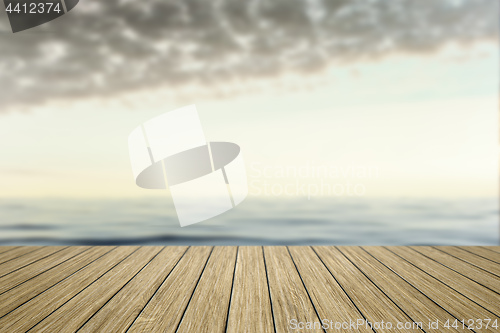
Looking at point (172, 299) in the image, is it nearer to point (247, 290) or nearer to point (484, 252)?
point (247, 290)

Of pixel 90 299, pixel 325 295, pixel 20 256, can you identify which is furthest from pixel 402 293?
pixel 20 256

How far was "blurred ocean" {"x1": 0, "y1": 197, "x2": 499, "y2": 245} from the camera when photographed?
2.88 m

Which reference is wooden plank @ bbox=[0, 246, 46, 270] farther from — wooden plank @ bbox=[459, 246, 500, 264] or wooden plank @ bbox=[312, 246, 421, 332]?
wooden plank @ bbox=[459, 246, 500, 264]

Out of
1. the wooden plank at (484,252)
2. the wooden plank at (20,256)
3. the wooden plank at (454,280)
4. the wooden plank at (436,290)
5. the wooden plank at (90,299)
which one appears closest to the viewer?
the wooden plank at (90,299)

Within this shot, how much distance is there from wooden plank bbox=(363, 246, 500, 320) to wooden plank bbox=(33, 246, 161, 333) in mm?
1354

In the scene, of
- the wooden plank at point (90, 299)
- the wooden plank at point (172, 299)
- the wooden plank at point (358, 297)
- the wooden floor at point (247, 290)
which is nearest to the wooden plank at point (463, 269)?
the wooden floor at point (247, 290)

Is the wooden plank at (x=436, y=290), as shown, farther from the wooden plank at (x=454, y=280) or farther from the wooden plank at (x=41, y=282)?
the wooden plank at (x=41, y=282)

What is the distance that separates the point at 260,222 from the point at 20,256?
5.84ft

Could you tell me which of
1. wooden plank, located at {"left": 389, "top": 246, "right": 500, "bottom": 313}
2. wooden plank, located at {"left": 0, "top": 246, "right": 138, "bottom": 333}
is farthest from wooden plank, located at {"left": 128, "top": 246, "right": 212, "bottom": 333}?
wooden plank, located at {"left": 389, "top": 246, "right": 500, "bottom": 313}

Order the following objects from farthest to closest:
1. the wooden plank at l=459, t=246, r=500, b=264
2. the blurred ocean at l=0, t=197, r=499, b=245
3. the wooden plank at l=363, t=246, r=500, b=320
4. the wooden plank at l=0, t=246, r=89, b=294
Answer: the blurred ocean at l=0, t=197, r=499, b=245
the wooden plank at l=459, t=246, r=500, b=264
the wooden plank at l=0, t=246, r=89, b=294
the wooden plank at l=363, t=246, r=500, b=320

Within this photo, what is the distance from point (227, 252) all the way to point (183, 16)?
1.96 meters

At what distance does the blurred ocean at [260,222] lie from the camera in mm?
2881

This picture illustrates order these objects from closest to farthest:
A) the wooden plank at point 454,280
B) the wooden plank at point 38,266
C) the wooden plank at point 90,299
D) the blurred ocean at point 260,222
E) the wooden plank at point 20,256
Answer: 1. the wooden plank at point 90,299
2. the wooden plank at point 454,280
3. the wooden plank at point 38,266
4. the wooden plank at point 20,256
5. the blurred ocean at point 260,222

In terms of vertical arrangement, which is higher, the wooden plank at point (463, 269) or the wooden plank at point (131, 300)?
the wooden plank at point (131, 300)
